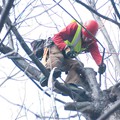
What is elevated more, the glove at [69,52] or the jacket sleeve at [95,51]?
the jacket sleeve at [95,51]

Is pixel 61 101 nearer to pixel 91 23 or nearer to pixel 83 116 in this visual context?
pixel 83 116

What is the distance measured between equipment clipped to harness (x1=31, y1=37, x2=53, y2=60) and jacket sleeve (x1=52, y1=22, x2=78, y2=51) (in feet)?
0.26

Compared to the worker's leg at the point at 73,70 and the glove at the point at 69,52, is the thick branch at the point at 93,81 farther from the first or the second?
the glove at the point at 69,52

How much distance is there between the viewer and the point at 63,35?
3.99 metres

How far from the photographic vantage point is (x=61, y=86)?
3078 millimetres

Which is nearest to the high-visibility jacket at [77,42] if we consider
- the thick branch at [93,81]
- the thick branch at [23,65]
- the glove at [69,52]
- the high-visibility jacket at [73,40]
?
the high-visibility jacket at [73,40]

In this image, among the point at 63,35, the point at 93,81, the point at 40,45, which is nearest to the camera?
the point at 93,81

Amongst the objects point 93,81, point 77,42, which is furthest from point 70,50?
A: point 93,81

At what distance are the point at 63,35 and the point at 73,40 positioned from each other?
133 mm

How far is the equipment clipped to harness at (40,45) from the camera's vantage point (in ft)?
11.9

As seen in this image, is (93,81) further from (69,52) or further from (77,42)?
(77,42)

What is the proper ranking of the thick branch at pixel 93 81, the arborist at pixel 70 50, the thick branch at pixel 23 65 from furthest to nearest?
the arborist at pixel 70 50, the thick branch at pixel 93 81, the thick branch at pixel 23 65

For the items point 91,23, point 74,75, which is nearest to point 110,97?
point 74,75

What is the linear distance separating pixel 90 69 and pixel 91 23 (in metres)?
0.90
